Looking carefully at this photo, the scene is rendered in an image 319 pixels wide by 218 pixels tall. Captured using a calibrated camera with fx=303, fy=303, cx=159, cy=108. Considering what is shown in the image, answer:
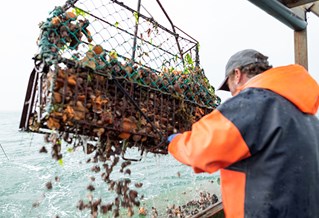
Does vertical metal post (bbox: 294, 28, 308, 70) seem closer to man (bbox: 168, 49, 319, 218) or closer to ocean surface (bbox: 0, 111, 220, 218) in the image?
man (bbox: 168, 49, 319, 218)

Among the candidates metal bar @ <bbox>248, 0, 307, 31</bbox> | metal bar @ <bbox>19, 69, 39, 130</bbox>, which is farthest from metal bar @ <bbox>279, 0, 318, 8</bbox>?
metal bar @ <bbox>19, 69, 39, 130</bbox>

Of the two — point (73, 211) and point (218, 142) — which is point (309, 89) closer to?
point (218, 142)

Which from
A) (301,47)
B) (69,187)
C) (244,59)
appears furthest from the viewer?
(69,187)

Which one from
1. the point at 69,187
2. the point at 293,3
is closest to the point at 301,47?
the point at 293,3

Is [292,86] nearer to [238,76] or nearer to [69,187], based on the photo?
[238,76]

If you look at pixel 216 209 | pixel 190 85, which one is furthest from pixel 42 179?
pixel 190 85

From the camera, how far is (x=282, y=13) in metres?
2.55

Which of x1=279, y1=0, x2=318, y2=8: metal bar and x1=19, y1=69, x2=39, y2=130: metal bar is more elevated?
x1=279, y1=0, x2=318, y2=8: metal bar

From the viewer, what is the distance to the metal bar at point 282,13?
2307 mm

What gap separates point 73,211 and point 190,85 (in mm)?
11382

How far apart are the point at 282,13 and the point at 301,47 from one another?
647 mm

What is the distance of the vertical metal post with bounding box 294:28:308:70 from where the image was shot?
2980 mm

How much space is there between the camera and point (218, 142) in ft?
4.60

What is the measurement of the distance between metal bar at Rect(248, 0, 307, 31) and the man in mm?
960
